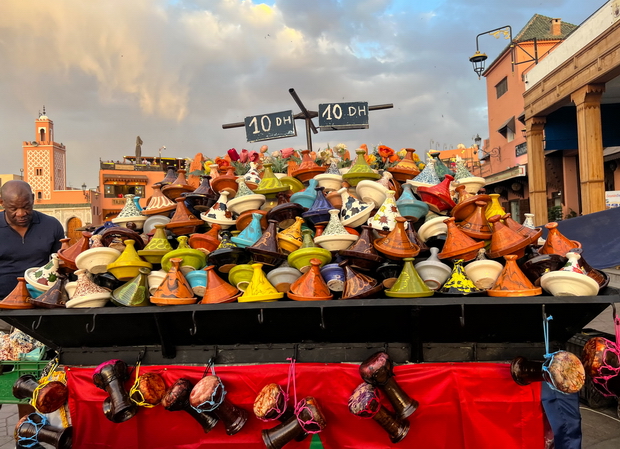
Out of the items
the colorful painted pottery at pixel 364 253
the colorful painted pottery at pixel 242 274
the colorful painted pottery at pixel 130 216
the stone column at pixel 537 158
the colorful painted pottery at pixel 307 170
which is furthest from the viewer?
the stone column at pixel 537 158

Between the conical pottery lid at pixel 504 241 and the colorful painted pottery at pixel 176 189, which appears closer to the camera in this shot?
the conical pottery lid at pixel 504 241

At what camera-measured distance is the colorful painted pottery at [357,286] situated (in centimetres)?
188

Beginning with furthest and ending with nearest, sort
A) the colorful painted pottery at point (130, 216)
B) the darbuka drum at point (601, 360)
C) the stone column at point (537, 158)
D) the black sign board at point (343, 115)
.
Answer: the stone column at point (537, 158)
the black sign board at point (343, 115)
the colorful painted pottery at point (130, 216)
the darbuka drum at point (601, 360)

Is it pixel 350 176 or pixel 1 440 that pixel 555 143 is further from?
pixel 1 440

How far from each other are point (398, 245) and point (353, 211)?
17.6 inches

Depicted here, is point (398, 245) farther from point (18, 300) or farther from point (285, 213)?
point (18, 300)

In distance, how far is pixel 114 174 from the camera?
36.8 meters

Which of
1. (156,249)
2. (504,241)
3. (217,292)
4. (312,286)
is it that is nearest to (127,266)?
(156,249)

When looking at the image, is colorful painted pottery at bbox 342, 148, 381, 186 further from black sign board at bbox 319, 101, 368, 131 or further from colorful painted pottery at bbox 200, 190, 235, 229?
black sign board at bbox 319, 101, 368, 131

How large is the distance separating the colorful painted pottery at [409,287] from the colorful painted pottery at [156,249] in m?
1.27

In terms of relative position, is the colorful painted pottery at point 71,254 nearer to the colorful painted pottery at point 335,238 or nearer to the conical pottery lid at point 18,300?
the conical pottery lid at point 18,300

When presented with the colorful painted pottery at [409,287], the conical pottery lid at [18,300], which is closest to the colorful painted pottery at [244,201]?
the colorful painted pottery at [409,287]

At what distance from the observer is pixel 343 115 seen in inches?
171

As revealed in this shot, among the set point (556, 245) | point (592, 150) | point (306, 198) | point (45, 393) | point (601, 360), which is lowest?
point (45, 393)
